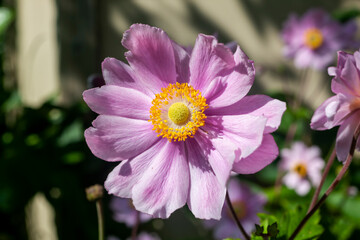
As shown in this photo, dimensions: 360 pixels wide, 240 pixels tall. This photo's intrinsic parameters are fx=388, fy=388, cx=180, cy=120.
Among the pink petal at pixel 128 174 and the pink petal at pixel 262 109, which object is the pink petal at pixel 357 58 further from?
the pink petal at pixel 128 174

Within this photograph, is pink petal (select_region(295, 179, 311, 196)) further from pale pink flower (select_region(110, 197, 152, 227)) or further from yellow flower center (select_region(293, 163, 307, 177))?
pale pink flower (select_region(110, 197, 152, 227))

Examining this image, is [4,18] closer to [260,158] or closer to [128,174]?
[128,174]

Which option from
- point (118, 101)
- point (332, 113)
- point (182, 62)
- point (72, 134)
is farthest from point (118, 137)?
point (72, 134)

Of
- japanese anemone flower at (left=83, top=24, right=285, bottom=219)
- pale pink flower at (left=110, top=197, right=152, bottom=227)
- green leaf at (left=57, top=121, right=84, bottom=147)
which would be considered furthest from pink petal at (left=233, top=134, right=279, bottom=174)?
green leaf at (left=57, top=121, right=84, bottom=147)

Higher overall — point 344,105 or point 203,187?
point 344,105

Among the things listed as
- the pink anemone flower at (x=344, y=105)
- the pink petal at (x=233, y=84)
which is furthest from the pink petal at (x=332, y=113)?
the pink petal at (x=233, y=84)

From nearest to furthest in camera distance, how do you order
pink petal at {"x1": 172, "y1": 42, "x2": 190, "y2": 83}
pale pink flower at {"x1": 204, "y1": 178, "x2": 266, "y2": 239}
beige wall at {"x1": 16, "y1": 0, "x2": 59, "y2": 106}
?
pink petal at {"x1": 172, "y1": 42, "x2": 190, "y2": 83} → pale pink flower at {"x1": 204, "y1": 178, "x2": 266, "y2": 239} → beige wall at {"x1": 16, "y1": 0, "x2": 59, "y2": 106}

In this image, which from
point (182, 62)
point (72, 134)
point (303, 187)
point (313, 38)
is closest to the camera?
point (182, 62)

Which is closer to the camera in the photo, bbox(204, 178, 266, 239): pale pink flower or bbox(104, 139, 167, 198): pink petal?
bbox(104, 139, 167, 198): pink petal
